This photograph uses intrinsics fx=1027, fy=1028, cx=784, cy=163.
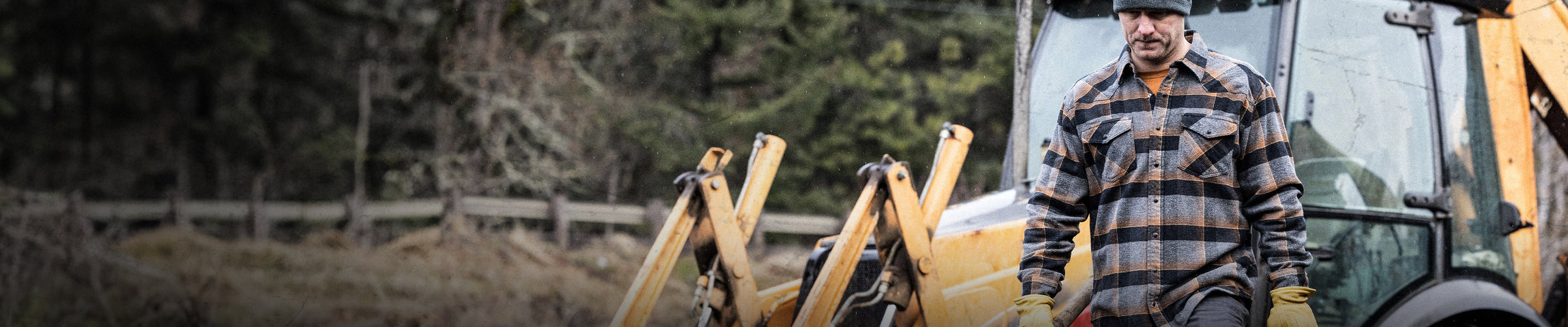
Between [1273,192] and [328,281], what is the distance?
232 inches

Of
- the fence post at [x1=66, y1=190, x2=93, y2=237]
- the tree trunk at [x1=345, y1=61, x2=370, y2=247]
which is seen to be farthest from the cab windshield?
the fence post at [x1=66, y1=190, x2=93, y2=237]

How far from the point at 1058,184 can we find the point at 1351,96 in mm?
1087

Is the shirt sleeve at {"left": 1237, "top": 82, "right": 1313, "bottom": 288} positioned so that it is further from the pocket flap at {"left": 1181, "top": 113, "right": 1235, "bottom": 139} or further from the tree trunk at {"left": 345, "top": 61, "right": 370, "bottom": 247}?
the tree trunk at {"left": 345, "top": 61, "right": 370, "bottom": 247}

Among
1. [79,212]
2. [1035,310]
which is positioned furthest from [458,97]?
[1035,310]

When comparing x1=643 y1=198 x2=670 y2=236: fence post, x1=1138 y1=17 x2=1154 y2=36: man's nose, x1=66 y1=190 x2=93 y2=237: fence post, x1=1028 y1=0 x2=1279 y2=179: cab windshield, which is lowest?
x1=66 y1=190 x2=93 y2=237: fence post

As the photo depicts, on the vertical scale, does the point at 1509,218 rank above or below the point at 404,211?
above

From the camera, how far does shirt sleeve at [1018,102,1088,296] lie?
181 cm

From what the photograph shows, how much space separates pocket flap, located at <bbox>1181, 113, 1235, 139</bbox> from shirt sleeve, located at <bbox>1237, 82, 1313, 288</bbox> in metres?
0.05

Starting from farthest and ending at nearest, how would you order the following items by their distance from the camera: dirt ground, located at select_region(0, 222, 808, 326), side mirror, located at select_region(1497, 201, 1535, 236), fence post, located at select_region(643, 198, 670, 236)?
fence post, located at select_region(643, 198, 670, 236) → dirt ground, located at select_region(0, 222, 808, 326) → side mirror, located at select_region(1497, 201, 1535, 236)

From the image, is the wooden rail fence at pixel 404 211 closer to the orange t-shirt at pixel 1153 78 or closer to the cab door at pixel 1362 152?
the cab door at pixel 1362 152

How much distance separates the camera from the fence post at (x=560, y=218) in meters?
6.16

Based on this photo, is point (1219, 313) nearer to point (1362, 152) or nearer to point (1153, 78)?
point (1153, 78)

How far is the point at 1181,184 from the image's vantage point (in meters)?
1.68

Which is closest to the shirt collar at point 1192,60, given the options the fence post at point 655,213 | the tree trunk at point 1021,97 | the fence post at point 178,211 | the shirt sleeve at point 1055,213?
the shirt sleeve at point 1055,213
